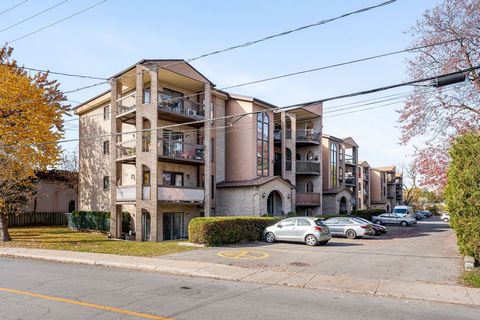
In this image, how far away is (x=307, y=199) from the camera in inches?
1438

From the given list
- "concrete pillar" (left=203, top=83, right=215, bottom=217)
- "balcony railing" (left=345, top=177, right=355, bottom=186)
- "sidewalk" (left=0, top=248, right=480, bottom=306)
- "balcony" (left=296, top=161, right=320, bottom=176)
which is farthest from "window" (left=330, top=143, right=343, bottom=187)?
"sidewalk" (left=0, top=248, right=480, bottom=306)

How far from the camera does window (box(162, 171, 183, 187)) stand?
1043 inches

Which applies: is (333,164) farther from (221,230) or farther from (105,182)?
(221,230)

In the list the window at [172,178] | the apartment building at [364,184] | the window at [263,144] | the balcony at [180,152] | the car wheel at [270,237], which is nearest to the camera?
the car wheel at [270,237]

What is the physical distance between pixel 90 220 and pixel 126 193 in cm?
605

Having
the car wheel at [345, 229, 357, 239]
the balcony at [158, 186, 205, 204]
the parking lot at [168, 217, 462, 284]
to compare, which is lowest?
the car wheel at [345, 229, 357, 239]

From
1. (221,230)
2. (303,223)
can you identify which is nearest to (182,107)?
(221,230)

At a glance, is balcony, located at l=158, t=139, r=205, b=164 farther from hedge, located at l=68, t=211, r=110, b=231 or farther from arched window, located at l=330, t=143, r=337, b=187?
arched window, located at l=330, t=143, r=337, b=187

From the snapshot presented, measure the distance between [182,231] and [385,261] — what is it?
15.4 meters

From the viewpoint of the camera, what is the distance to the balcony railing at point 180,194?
24.1 metres

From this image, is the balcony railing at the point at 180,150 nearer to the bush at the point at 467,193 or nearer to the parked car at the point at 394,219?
the bush at the point at 467,193

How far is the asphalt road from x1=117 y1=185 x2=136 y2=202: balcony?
1342cm

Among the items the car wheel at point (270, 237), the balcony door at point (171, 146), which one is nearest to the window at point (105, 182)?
the balcony door at point (171, 146)

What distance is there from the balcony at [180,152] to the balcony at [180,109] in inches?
72.2
